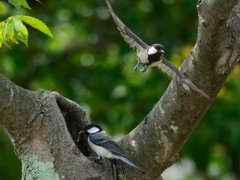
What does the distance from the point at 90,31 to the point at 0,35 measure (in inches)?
146

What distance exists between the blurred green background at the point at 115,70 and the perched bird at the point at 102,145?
2007 mm

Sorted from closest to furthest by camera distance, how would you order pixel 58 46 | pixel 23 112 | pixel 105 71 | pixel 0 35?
pixel 0 35 → pixel 23 112 → pixel 105 71 → pixel 58 46

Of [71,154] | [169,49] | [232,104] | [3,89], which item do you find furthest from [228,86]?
[3,89]

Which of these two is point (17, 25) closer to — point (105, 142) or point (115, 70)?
point (105, 142)

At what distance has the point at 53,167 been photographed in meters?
3.12

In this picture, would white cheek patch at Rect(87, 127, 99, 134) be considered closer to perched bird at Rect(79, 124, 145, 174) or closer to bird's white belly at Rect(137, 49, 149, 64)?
perched bird at Rect(79, 124, 145, 174)

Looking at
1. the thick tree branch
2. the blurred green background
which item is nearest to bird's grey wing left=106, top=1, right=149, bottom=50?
the thick tree branch

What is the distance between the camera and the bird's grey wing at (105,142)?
3347 millimetres

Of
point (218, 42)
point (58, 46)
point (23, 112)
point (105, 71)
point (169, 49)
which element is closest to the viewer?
point (218, 42)

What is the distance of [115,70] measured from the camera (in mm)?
6379

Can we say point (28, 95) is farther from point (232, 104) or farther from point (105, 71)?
point (232, 104)

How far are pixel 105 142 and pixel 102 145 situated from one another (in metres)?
0.17

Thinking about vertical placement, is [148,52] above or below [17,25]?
above


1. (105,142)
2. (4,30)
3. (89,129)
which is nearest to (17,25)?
(4,30)
